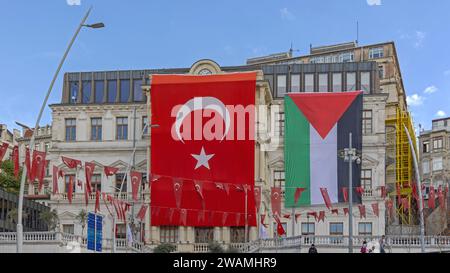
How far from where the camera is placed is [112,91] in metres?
75.1

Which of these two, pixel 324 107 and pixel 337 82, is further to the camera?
pixel 337 82

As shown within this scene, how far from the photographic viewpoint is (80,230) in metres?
69.8

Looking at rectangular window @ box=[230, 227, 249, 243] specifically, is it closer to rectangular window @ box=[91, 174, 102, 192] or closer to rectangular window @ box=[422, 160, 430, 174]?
rectangular window @ box=[91, 174, 102, 192]

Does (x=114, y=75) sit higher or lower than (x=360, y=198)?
higher

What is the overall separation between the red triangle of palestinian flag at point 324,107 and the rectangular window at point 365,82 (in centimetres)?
383

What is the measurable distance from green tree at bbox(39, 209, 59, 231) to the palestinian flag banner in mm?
20161

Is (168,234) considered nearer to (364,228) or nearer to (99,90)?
(99,90)

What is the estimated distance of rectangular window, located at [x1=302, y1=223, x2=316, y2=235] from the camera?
69.5 m

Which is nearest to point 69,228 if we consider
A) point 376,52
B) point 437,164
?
point 376,52

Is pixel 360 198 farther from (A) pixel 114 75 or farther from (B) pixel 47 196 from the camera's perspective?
(B) pixel 47 196

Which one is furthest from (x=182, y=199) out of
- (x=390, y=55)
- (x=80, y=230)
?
(x=390, y=55)

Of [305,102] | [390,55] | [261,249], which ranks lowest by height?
[261,249]

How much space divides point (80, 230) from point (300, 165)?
66.4ft

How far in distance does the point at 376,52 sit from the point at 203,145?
42561 millimetres
